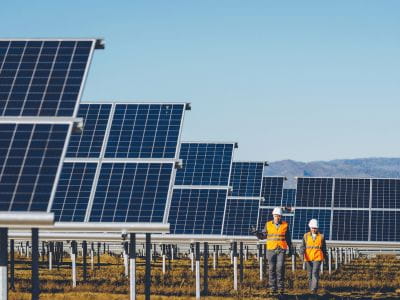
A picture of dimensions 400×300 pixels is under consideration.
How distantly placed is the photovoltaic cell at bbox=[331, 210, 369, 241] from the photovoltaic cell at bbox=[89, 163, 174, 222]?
2288 cm

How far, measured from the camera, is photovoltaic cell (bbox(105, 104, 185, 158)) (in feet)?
95.9

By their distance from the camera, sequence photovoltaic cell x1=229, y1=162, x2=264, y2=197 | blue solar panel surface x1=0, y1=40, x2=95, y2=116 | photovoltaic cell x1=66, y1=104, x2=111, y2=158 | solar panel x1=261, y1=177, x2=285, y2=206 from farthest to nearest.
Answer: solar panel x1=261, y1=177, x2=285, y2=206
photovoltaic cell x1=229, y1=162, x2=264, y2=197
photovoltaic cell x1=66, y1=104, x2=111, y2=158
blue solar panel surface x1=0, y1=40, x2=95, y2=116

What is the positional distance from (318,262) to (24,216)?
15091 millimetres

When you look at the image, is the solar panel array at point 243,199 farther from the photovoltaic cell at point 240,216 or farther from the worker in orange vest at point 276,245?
the worker in orange vest at point 276,245

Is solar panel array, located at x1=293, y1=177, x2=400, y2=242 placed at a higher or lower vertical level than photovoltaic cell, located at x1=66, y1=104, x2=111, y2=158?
higher

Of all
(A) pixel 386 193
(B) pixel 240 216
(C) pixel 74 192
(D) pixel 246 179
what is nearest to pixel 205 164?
(B) pixel 240 216

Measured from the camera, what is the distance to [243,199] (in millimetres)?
51969

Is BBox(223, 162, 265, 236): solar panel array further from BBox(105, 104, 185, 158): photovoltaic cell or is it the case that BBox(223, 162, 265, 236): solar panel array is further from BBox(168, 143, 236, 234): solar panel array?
BBox(105, 104, 185, 158): photovoltaic cell

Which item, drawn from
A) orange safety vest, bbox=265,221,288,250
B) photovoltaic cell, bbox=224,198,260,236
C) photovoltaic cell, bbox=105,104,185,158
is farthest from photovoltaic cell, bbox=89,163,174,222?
photovoltaic cell, bbox=224,198,260,236

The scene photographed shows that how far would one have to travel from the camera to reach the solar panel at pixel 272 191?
67375 millimetres

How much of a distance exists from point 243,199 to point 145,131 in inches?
841

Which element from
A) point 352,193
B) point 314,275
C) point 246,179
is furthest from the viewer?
point 246,179

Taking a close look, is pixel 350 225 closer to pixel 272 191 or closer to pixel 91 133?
pixel 272 191

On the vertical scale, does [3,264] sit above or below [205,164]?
below
